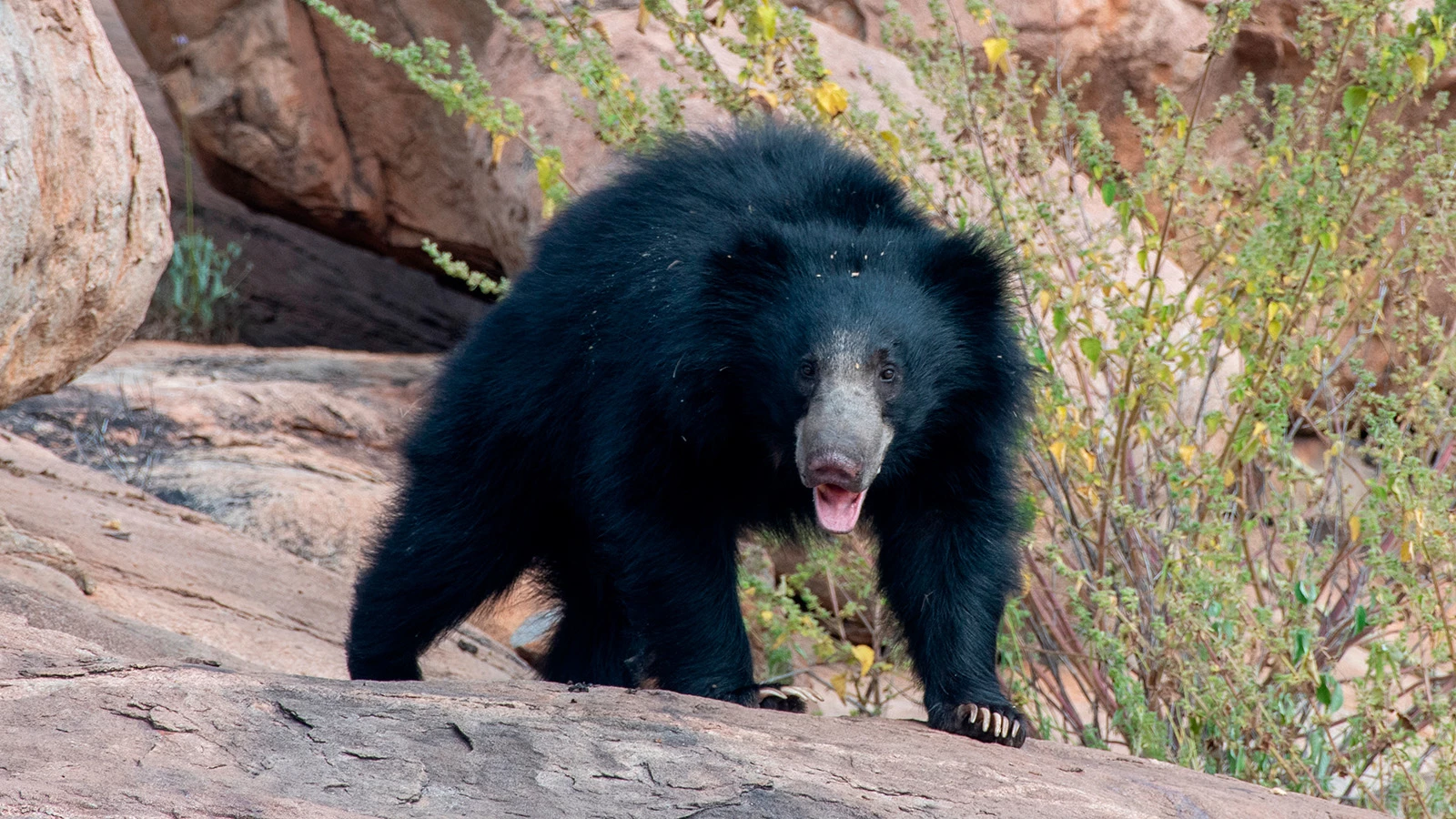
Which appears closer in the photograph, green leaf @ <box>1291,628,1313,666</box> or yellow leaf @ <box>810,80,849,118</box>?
green leaf @ <box>1291,628,1313,666</box>

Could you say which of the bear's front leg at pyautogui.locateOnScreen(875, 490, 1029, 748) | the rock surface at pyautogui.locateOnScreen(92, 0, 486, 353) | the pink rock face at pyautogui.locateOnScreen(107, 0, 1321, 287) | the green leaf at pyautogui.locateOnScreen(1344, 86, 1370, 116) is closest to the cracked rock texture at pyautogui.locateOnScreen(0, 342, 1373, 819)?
the bear's front leg at pyautogui.locateOnScreen(875, 490, 1029, 748)

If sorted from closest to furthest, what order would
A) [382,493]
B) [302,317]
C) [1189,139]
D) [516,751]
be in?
[516,751] < [1189,139] < [382,493] < [302,317]

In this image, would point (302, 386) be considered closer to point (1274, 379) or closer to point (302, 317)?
point (302, 317)

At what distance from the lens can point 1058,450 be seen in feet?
11.9

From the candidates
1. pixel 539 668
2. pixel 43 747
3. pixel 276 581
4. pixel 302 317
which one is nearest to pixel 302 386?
pixel 276 581

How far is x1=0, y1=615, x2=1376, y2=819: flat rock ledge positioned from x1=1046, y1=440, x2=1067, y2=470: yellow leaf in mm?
1135

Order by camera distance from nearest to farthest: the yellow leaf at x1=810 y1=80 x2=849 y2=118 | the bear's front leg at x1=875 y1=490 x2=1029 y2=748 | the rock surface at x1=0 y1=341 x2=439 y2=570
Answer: the bear's front leg at x1=875 y1=490 x2=1029 y2=748
the yellow leaf at x1=810 y1=80 x2=849 y2=118
the rock surface at x1=0 y1=341 x2=439 y2=570

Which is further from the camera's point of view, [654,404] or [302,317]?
[302,317]

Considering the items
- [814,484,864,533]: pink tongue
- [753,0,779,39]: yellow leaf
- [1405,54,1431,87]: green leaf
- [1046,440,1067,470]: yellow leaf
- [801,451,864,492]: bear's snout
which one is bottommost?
[814,484,864,533]: pink tongue

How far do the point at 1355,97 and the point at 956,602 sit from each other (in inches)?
59.3

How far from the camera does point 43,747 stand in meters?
1.99

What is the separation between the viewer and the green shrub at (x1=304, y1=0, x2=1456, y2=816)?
3271 mm

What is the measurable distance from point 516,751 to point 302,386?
13.5 ft

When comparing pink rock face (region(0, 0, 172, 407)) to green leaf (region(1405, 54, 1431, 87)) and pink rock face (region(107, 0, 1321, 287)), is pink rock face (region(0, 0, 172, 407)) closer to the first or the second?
green leaf (region(1405, 54, 1431, 87))
